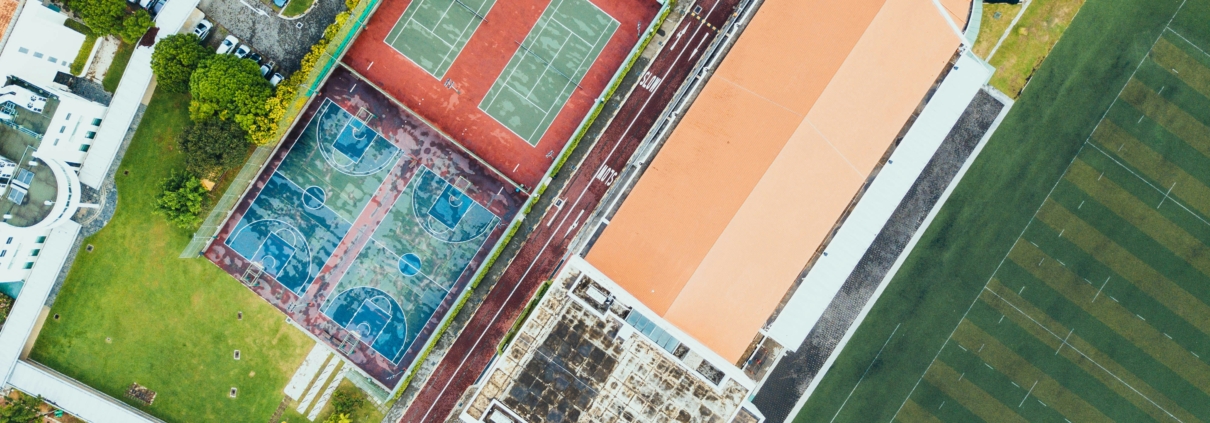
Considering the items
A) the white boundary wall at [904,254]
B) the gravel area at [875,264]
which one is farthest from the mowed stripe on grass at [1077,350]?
the gravel area at [875,264]

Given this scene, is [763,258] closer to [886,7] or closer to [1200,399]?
[886,7]

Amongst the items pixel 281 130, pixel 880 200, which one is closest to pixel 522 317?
pixel 281 130

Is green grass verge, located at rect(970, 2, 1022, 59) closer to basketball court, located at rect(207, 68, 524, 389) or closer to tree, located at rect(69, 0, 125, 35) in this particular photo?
basketball court, located at rect(207, 68, 524, 389)

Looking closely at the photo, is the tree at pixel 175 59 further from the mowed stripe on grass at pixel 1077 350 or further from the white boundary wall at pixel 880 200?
the mowed stripe on grass at pixel 1077 350

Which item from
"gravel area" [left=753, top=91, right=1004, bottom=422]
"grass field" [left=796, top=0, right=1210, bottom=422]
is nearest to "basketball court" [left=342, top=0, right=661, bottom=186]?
"gravel area" [left=753, top=91, right=1004, bottom=422]

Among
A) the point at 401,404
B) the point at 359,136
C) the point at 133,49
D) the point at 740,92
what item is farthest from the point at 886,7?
the point at 133,49

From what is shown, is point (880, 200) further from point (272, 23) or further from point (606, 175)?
point (272, 23)
